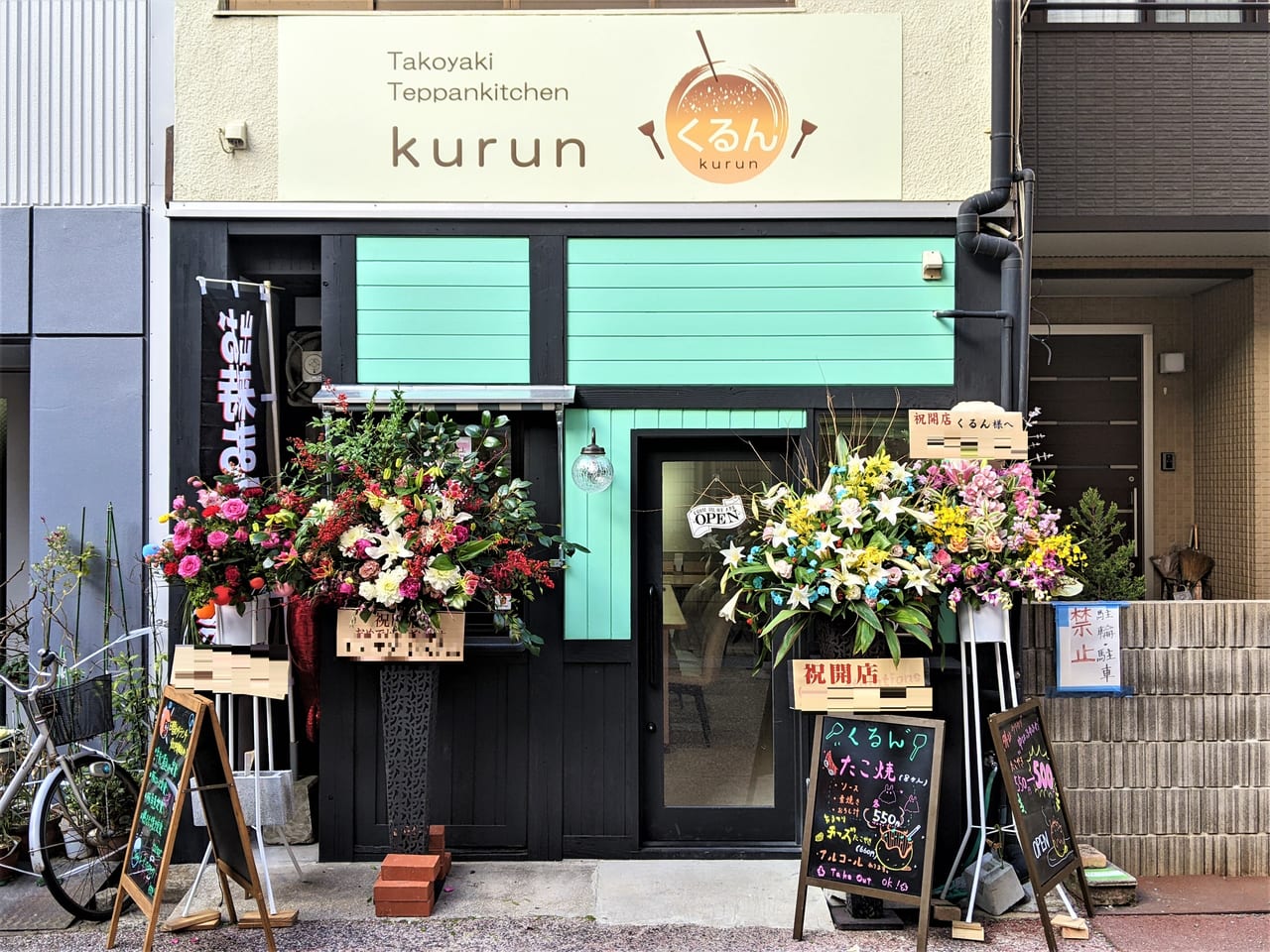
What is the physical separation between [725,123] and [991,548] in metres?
2.81

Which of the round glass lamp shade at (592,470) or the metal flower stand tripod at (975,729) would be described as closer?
the metal flower stand tripod at (975,729)

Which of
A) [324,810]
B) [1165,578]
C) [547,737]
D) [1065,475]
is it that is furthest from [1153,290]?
[324,810]

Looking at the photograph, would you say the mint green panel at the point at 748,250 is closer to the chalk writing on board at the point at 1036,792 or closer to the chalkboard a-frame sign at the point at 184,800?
the chalk writing on board at the point at 1036,792

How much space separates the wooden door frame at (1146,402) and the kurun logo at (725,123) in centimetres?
363

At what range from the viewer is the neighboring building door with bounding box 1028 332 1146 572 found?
8062 mm

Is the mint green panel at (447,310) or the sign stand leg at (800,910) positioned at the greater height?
the mint green panel at (447,310)

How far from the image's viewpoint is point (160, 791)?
4.45 m

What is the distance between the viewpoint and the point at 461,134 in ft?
18.5

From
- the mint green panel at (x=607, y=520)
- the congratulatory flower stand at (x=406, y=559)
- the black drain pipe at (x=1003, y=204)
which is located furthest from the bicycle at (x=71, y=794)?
the black drain pipe at (x=1003, y=204)

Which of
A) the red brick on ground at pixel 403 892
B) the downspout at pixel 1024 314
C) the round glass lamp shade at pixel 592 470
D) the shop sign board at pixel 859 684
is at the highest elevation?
the downspout at pixel 1024 314

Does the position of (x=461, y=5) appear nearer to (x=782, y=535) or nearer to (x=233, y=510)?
(x=233, y=510)

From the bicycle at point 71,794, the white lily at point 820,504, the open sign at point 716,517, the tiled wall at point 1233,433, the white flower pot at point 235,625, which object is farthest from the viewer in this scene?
the tiled wall at point 1233,433

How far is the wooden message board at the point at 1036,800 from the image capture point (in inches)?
171

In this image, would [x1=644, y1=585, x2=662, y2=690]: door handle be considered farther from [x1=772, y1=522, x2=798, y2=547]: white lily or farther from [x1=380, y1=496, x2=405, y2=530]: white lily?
[x1=380, y1=496, x2=405, y2=530]: white lily
